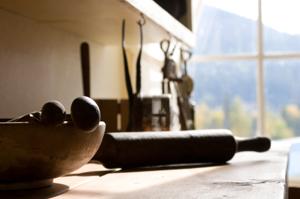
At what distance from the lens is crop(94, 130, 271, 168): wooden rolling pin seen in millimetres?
875

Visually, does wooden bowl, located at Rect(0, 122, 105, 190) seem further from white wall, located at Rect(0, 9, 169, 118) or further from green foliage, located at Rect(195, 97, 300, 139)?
green foliage, located at Rect(195, 97, 300, 139)

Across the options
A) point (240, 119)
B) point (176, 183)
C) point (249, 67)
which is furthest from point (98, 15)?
point (240, 119)

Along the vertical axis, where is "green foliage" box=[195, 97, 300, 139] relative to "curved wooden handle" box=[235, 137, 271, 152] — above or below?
below

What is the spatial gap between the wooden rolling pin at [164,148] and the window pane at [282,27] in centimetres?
245

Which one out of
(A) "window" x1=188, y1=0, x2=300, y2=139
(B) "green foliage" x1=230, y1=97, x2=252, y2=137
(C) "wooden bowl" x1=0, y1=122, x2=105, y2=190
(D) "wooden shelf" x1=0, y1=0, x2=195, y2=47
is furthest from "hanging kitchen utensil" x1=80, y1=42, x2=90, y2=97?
(B) "green foliage" x1=230, y1=97, x2=252, y2=137

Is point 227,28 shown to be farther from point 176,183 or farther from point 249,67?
point 176,183

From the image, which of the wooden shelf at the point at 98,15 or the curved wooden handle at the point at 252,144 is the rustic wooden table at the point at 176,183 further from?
the wooden shelf at the point at 98,15

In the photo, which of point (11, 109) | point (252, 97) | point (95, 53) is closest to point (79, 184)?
point (11, 109)

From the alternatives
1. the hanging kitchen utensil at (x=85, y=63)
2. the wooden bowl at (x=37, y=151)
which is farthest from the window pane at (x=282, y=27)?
the wooden bowl at (x=37, y=151)

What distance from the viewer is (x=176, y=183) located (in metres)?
0.68

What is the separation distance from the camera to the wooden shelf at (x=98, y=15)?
1.06 metres

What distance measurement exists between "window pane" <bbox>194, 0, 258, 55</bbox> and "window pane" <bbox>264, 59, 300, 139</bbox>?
0.81 feet

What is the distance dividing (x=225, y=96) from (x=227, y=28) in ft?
1.91

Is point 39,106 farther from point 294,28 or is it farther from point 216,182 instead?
point 294,28
